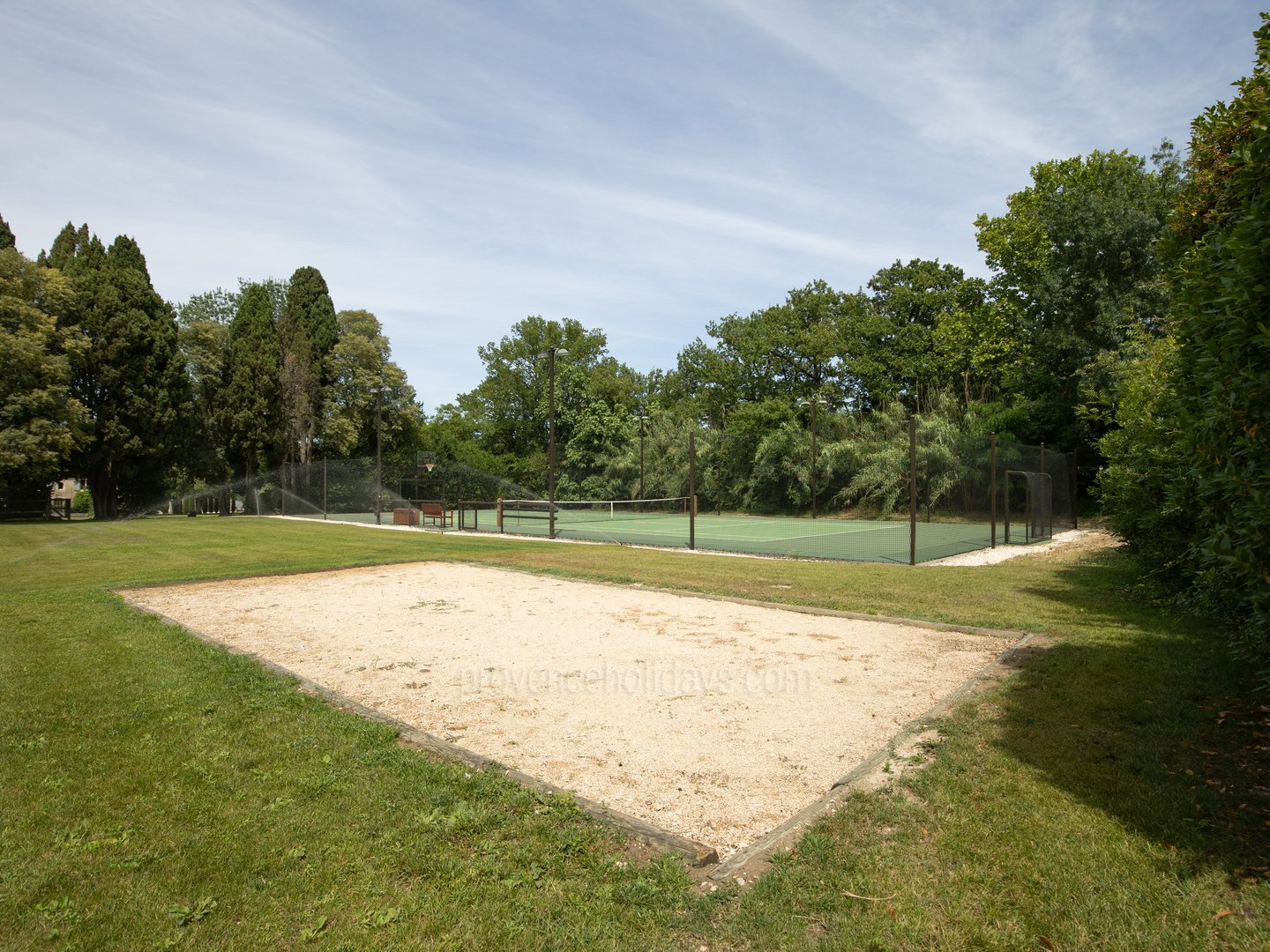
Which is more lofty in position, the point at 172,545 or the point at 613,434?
the point at 613,434

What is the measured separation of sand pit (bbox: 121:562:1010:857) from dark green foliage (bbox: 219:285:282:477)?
3346 centimetres

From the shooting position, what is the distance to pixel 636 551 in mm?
16062

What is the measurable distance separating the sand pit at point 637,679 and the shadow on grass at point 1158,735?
26.7 inches

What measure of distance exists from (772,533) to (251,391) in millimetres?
30907

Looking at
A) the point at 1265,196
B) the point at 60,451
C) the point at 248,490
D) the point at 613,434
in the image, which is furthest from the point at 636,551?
the point at 248,490

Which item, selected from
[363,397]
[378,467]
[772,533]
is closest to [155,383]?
[378,467]

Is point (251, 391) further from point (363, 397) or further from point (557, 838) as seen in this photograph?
point (557, 838)

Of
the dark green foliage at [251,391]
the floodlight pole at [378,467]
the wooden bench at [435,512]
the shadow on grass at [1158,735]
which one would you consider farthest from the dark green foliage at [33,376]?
the shadow on grass at [1158,735]

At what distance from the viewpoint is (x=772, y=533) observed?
22.1m

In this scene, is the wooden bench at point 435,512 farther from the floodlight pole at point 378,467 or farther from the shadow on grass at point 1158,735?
the shadow on grass at point 1158,735

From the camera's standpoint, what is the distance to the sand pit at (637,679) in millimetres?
3621

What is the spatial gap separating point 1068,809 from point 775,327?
44.4m

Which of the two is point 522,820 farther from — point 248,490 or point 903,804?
point 248,490

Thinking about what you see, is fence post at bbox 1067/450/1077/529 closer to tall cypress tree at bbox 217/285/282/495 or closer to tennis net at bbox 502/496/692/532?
tennis net at bbox 502/496/692/532
